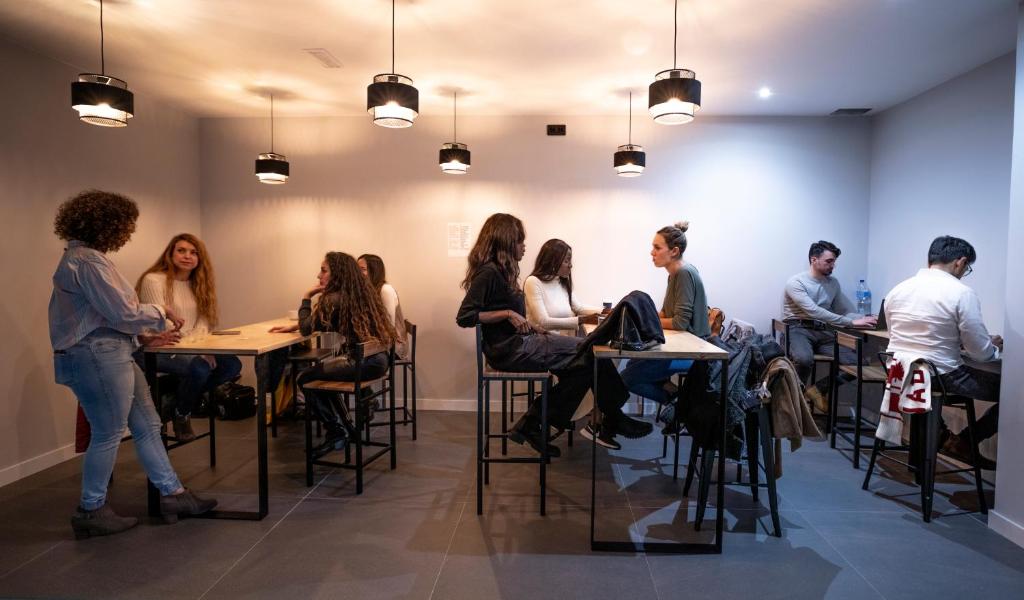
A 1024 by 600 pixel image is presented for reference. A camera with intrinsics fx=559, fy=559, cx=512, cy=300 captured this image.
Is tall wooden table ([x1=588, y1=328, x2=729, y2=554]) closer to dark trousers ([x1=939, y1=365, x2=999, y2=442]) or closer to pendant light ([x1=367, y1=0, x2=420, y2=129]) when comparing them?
dark trousers ([x1=939, y1=365, x2=999, y2=442])

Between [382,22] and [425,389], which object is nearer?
[382,22]

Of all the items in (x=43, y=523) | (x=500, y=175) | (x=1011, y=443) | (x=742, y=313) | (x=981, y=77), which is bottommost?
(x=43, y=523)

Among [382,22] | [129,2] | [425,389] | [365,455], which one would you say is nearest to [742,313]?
[425,389]

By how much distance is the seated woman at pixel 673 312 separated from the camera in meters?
3.11

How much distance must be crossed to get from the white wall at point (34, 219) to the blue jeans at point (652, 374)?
12.2 feet

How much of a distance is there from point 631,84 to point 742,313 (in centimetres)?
230

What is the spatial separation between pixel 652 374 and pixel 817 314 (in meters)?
2.25

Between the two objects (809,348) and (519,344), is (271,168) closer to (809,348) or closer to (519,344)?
(519,344)

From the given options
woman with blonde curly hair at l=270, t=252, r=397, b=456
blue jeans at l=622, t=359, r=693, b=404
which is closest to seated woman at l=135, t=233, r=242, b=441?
woman with blonde curly hair at l=270, t=252, r=397, b=456

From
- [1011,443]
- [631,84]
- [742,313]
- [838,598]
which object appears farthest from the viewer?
[742,313]

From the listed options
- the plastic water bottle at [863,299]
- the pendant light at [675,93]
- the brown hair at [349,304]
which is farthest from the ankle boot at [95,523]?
the plastic water bottle at [863,299]

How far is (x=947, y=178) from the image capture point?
4090 millimetres

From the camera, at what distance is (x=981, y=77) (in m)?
3.79

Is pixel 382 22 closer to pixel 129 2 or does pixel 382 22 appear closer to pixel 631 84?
pixel 129 2
